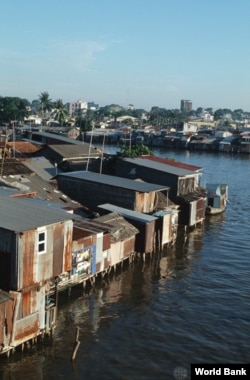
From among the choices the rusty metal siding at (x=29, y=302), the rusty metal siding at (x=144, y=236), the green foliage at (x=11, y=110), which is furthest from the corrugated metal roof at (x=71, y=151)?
the green foliage at (x=11, y=110)

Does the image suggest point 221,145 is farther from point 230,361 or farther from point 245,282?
point 230,361

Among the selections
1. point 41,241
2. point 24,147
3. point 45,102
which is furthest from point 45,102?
point 41,241

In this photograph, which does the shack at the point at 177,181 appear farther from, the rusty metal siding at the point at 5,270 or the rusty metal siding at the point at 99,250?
the rusty metal siding at the point at 5,270

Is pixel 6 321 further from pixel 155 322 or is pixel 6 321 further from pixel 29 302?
pixel 155 322

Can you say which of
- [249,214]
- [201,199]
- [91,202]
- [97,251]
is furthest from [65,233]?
[249,214]

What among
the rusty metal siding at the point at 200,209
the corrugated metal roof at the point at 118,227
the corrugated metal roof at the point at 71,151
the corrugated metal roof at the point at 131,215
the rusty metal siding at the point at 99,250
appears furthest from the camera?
the corrugated metal roof at the point at 71,151

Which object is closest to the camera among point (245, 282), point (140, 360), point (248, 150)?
point (140, 360)
